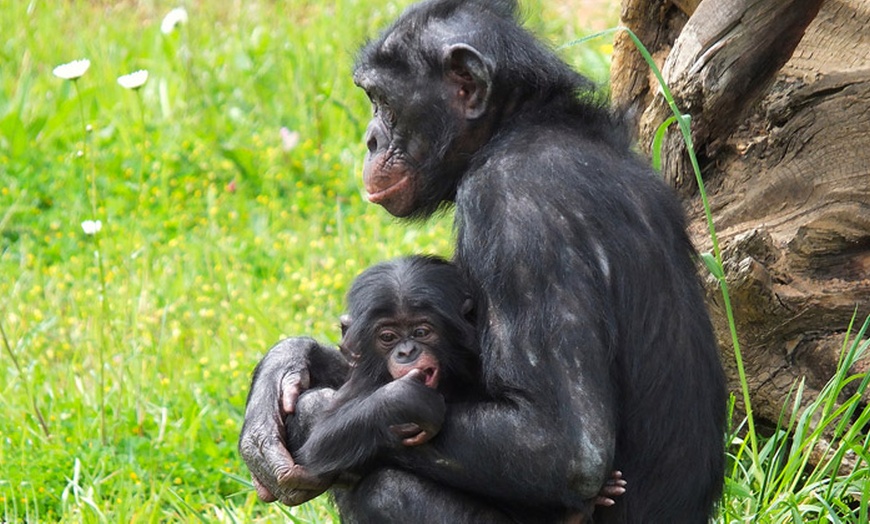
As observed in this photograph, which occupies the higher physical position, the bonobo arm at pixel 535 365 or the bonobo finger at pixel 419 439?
the bonobo arm at pixel 535 365

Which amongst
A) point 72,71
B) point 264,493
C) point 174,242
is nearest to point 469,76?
point 264,493

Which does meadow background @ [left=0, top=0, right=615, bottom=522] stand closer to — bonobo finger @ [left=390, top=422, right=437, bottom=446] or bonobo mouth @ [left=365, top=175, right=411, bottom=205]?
bonobo mouth @ [left=365, top=175, right=411, bottom=205]

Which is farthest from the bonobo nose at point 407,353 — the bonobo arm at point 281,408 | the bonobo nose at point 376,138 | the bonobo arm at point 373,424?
the bonobo nose at point 376,138

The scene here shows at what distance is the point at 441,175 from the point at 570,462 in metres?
1.32

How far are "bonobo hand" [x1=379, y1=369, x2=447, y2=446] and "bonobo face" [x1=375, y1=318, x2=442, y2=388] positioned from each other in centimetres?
15

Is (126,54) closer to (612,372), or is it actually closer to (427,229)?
(427,229)

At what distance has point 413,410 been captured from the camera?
4.14 m

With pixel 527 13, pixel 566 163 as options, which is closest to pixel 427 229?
pixel 527 13

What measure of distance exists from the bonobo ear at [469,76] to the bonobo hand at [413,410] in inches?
43.8

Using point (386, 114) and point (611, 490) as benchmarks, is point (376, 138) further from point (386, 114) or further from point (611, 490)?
point (611, 490)

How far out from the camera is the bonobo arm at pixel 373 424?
13.6 ft

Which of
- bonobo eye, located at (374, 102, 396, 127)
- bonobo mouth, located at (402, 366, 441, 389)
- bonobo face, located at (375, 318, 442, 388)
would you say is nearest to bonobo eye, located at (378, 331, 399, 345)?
bonobo face, located at (375, 318, 442, 388)

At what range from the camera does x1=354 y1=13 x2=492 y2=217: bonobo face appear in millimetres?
4723

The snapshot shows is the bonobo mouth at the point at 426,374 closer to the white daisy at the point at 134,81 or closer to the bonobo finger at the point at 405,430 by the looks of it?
the bonobo finger at the point at 405,430
